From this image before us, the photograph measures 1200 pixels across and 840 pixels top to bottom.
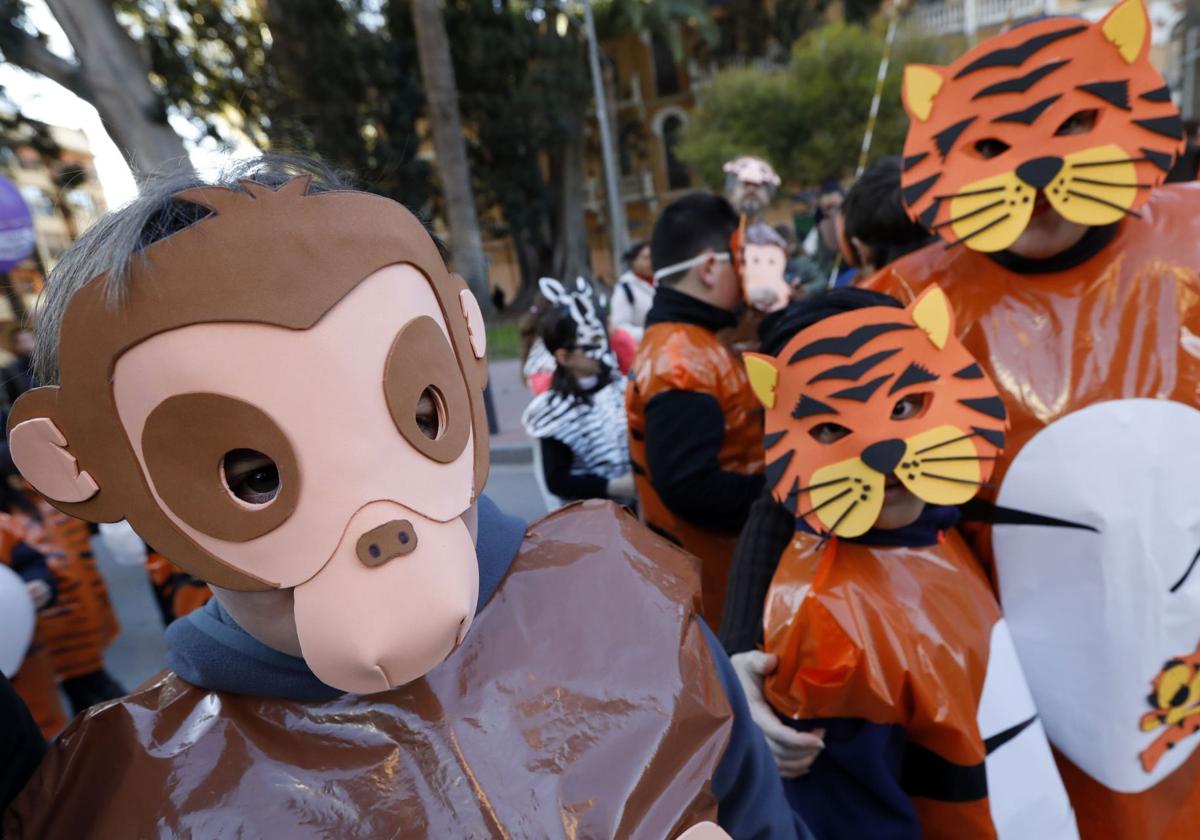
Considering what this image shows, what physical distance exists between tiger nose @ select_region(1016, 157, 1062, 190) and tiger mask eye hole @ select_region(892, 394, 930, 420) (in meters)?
0.40

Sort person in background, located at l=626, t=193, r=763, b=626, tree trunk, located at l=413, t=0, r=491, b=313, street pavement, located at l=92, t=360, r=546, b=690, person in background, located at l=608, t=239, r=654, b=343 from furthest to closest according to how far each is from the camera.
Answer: tree trunk, located at l=413, t=0, r=491, b=313, person in background, located at l=608, t=239, r=654, b=343, street pavement, located at l=92, t=360, r=546, b=690, person in background, located at l=626, t=193, r=763, b=626

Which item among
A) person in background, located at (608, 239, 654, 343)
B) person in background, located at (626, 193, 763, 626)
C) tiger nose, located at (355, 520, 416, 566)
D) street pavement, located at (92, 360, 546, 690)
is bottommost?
street pavement, located at (92, 360, 546, 690)

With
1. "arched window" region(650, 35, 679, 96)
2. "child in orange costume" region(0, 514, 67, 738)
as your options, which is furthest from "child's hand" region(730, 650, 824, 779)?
"arched window" region(650, 35, 679, 96)

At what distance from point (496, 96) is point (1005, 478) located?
63.9ft

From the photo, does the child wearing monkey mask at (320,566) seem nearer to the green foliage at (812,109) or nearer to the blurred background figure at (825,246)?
the blurred background figure at (825,246)

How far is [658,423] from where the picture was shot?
202cm

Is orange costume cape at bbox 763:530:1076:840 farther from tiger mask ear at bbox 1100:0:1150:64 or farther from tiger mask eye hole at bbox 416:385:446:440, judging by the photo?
tiger mask ear at bbox 1100:0:1150:64

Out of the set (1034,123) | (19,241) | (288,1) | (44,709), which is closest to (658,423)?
(1034,123)

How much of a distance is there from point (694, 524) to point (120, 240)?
1616 millimetres

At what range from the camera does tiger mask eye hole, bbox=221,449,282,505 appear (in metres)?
0.76

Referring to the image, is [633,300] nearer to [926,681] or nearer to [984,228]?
[984,228]

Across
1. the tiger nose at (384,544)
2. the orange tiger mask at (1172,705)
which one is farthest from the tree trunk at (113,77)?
the orange tiger mask at (1172,705)

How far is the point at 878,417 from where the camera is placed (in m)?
1.23

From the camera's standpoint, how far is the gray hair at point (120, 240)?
2.41ft
